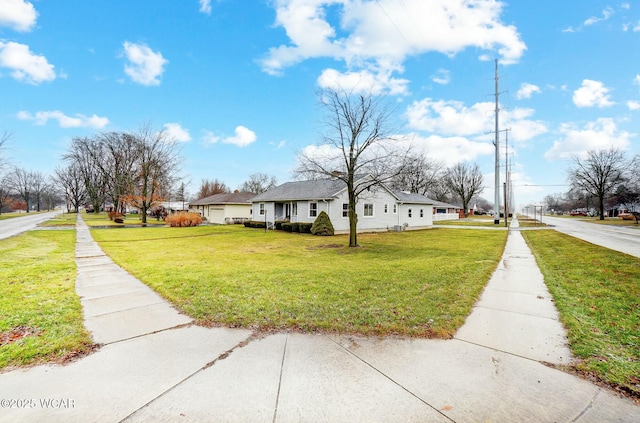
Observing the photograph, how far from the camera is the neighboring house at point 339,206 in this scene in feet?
70.0

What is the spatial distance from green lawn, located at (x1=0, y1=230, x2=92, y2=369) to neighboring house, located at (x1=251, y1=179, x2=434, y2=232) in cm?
1545

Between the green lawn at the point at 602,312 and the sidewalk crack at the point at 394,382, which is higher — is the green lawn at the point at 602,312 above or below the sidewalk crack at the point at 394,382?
below

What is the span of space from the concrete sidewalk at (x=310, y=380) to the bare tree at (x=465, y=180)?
61.1 metres

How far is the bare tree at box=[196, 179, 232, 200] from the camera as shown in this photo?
63.7 metres

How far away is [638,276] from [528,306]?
188 inches

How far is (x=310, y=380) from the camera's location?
2.82 metres

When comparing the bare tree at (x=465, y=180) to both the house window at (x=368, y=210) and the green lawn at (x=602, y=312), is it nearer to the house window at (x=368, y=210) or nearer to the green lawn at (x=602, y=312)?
the house window at (x=368, y=210)

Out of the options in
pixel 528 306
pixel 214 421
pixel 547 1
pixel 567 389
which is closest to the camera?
pixel 214 421

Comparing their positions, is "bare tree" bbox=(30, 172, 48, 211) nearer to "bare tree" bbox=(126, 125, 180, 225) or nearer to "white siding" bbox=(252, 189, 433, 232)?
"bare tree" bbox=(126, 125, 180, 225)

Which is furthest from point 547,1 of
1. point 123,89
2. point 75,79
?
point 75,79

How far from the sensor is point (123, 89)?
1862 cm

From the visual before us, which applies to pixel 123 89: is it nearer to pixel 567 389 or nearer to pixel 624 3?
pixel 567 389

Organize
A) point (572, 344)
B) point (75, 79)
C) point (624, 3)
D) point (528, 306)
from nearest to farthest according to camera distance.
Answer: point (572, 344), point (528, 306), point (624, 3), point (75, 79)

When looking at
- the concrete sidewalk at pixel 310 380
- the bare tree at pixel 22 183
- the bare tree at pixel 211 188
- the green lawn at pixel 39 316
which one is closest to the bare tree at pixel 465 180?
the bare tree at pixel 211 188
